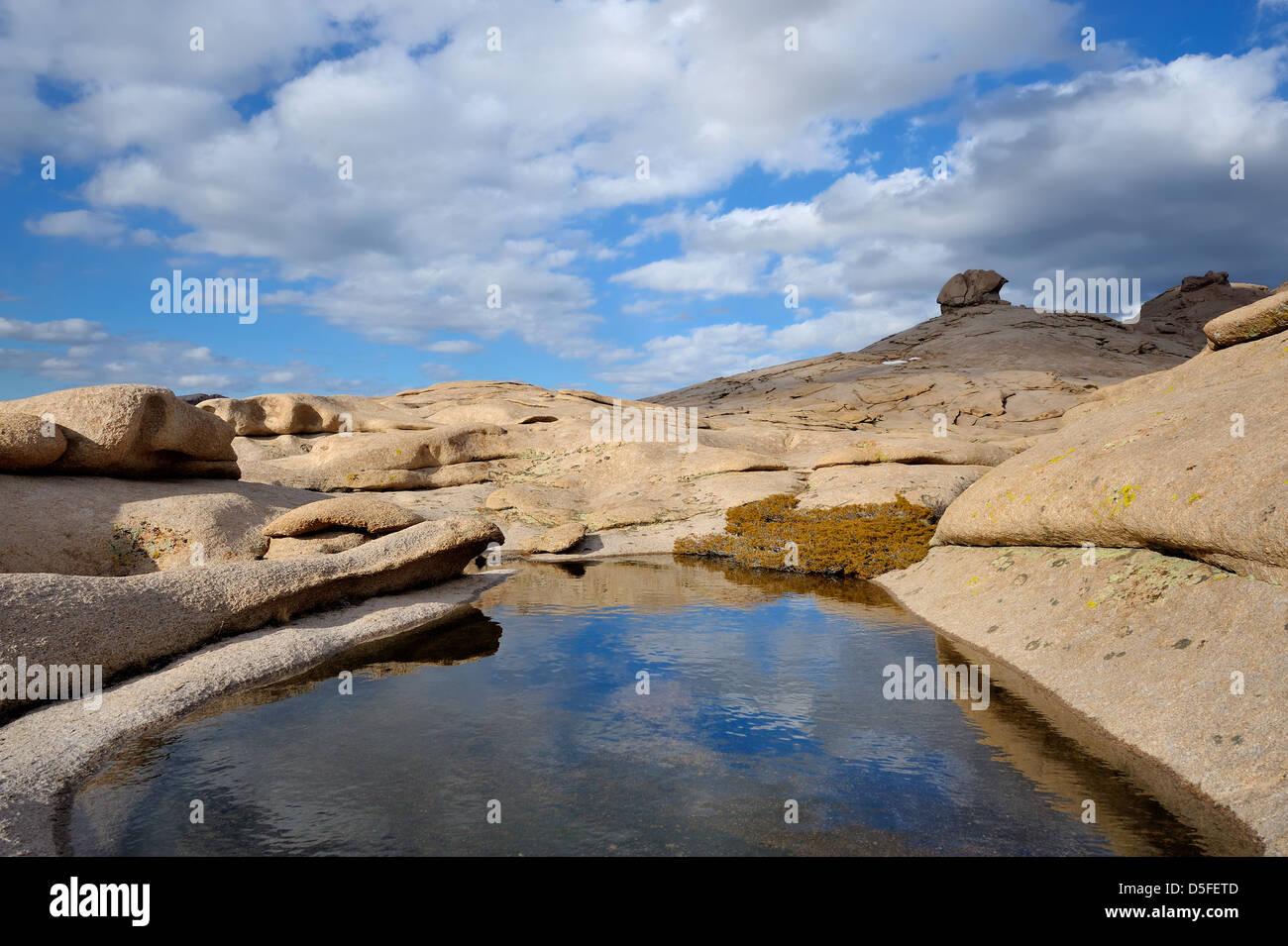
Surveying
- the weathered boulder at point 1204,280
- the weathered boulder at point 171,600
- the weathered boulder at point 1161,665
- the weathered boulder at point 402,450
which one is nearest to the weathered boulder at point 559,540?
the weathered boulder at point 171,600

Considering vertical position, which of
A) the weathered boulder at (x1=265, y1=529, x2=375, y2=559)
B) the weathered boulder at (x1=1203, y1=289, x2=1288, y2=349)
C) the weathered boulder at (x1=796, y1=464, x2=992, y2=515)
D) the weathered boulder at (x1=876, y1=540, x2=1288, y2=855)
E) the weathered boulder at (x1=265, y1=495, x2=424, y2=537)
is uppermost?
the weathered boulder at (x1=1203, y1=289, x2=1288, y2=349)

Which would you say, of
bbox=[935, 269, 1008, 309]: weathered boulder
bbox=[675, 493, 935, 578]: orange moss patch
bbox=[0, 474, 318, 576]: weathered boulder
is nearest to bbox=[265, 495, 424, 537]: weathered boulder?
bbox=[0, 474, 318, 576]: weathered boulder

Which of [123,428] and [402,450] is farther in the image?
[402,450]

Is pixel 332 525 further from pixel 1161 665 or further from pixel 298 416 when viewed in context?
pixel 298 416

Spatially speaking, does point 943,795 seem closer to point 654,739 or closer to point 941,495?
point 654,739

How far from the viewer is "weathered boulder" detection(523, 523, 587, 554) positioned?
21.5 metres

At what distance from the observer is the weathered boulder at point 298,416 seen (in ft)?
96.3

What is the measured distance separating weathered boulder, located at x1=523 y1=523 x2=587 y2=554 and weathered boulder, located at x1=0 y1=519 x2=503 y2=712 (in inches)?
249

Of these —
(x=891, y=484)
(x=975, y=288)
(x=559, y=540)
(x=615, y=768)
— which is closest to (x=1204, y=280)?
(x=975, y=288)

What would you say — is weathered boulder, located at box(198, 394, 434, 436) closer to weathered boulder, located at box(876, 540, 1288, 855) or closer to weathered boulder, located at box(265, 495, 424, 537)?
weathered boulder, located at box(265, 495, 424, 537)

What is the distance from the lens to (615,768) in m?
6.98

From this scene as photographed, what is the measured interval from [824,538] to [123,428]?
54.5 feet
